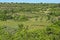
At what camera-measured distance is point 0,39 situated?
22.9m

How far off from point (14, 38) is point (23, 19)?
36300 millimetres

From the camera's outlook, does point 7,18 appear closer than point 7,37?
No

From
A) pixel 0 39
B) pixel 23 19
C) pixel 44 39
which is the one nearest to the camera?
pixel 0 39

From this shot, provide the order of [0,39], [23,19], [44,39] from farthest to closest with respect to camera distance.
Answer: [23,19]
[44,39]
[0,39]

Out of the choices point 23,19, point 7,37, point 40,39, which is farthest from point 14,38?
point 23,19

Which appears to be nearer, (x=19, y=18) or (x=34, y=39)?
(x=34, y=39)

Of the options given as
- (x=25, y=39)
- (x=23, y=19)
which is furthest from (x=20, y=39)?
(x=23, y=19)

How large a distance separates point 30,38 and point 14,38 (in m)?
2.05

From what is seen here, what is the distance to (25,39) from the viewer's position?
23.2 meters

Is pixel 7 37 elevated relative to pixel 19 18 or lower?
elevated

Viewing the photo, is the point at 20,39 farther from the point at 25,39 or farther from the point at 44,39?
the point at 44,39

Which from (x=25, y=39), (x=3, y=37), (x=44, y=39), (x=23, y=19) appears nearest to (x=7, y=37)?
(x=3, y=37)

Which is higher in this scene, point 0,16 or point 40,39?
point 40,39

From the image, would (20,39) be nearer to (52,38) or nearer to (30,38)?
(30,38)
